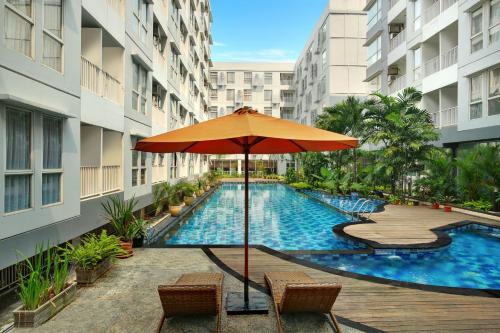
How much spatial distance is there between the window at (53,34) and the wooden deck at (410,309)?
658 cm

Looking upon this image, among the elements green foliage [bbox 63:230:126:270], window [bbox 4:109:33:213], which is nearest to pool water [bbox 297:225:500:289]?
green foliage [bbox 63:230:126:270]

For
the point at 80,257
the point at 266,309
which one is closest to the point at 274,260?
the point at 266,309

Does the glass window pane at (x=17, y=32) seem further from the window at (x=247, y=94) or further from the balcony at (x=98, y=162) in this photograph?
the window at (x=247, y=94)

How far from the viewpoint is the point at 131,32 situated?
1361cm

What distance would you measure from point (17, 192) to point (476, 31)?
843 inches

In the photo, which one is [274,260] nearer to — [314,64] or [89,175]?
[89,175]

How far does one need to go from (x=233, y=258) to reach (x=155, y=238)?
393 centimetres

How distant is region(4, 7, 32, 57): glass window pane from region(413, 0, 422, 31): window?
24362 millimetres

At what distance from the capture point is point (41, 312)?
5.05 m

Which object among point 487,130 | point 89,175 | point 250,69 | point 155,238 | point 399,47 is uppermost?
point 250,69

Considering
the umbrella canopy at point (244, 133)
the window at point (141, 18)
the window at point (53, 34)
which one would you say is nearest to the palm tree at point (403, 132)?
the window at point (141, 18)

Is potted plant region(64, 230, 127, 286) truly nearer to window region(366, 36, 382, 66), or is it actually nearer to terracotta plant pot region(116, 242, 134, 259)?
terracotta plant pot region(116, 242, 134, 259)

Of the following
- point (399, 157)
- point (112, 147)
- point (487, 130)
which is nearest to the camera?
point (112, 147)

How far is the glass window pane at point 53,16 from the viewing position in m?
7.83
